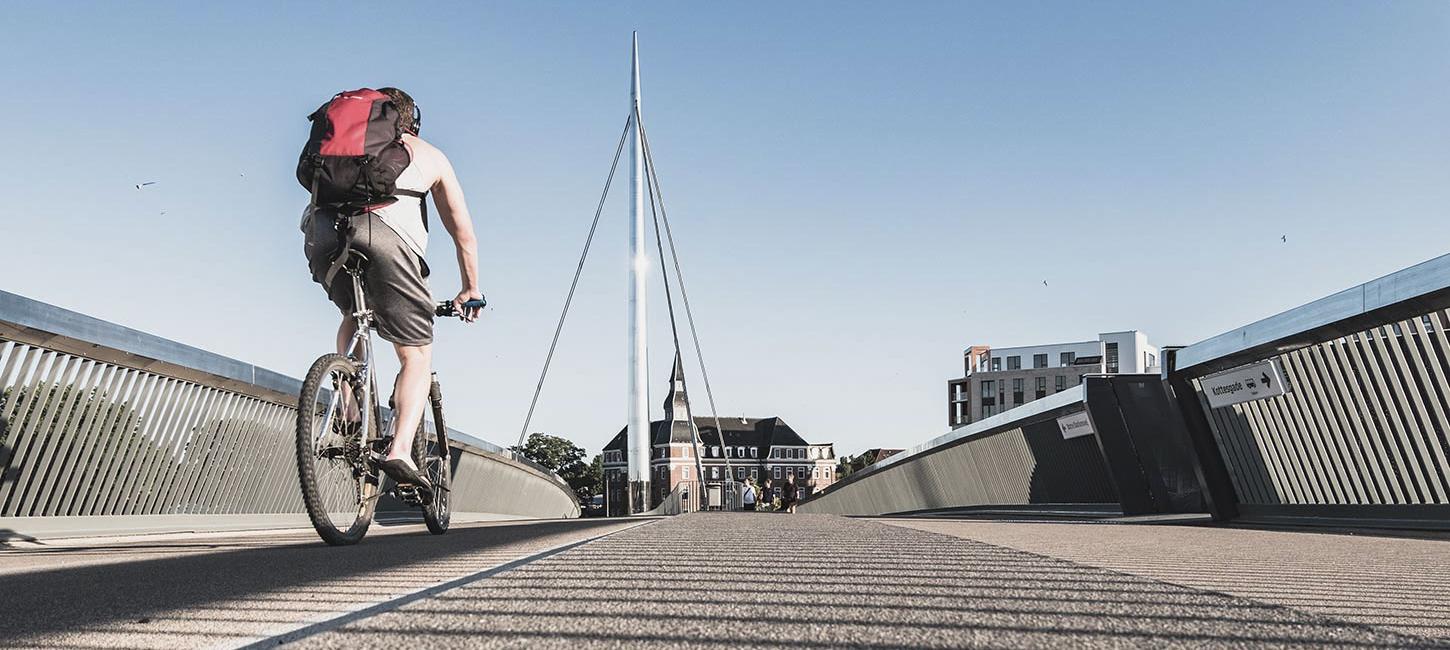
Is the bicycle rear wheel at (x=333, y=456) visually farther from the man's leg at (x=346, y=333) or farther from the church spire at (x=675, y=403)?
the church spire at (x=675, y=403)

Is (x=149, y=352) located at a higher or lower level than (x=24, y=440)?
higher

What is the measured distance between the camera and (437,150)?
4.91 m

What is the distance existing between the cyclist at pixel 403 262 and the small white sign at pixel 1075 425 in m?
9.44

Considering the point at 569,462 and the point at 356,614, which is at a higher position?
the point at 569,462

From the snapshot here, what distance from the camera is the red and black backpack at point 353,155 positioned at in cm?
435

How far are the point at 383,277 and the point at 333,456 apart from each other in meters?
0.72

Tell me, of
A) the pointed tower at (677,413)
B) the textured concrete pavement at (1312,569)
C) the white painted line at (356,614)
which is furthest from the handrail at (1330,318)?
the pointed tower at (677,413)

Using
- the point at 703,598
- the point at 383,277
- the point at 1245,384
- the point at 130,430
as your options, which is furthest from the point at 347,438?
the point at 1245,384

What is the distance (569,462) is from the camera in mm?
136250

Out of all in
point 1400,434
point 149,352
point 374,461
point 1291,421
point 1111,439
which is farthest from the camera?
point 1111,439

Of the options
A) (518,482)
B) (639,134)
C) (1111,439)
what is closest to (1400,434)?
(1111,439)

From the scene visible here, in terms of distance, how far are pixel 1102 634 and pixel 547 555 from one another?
2.17 meters

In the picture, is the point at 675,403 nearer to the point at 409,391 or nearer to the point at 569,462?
the point at 569,462

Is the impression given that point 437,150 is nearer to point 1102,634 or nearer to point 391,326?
point 391,326
